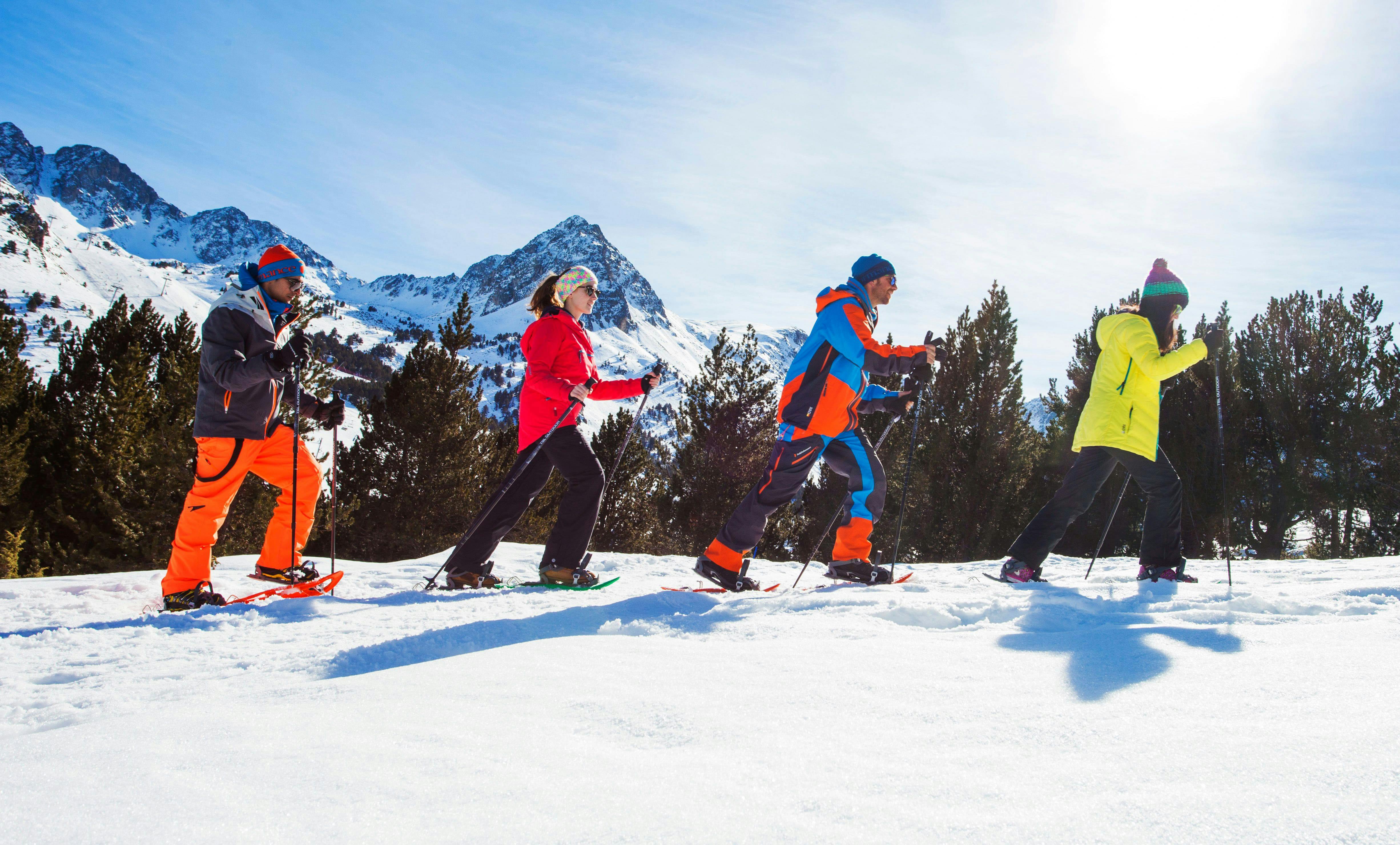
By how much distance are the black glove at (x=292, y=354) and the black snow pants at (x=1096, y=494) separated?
399 cm

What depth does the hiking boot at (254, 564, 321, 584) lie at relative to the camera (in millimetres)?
3861

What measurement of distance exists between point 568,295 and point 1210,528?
15244 mm

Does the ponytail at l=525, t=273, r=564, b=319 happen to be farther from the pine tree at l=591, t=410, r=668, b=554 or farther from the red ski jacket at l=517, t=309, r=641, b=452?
the pine tree at l=591, t=410, r=668, b=554

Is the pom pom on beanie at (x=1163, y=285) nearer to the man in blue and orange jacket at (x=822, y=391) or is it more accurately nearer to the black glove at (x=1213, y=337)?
the black glove at (x=1213, y=337)

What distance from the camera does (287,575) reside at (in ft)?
12.7

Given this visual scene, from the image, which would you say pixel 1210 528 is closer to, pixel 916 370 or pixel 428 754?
pixel 916 370

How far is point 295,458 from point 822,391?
2858 mm

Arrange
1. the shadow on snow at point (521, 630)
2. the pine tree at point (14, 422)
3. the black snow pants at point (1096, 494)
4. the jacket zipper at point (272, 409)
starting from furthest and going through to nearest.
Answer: the pine tree at point (14, 422), the black snow pants at point (1096, 494), the jacket zipper at point (272, 409), the shadow on snow at point (521, 630)

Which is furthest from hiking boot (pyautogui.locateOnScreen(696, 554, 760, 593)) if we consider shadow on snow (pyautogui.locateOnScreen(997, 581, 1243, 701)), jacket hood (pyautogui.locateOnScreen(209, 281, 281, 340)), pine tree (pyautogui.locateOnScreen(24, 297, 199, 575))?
pine tree (pyautogui.locateOnScreen(24, 297, 199, 575))

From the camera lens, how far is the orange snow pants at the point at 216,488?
10.8 ft

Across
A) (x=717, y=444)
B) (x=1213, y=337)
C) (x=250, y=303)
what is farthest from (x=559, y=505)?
(x=717, y=444)

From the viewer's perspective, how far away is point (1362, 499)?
13.5 metres

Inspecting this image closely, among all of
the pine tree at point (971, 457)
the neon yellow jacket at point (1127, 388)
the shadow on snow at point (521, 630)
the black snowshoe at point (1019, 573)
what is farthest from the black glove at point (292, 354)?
the pine tree at point (971, 457)

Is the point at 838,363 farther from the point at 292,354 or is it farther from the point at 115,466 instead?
the point at 115,466
